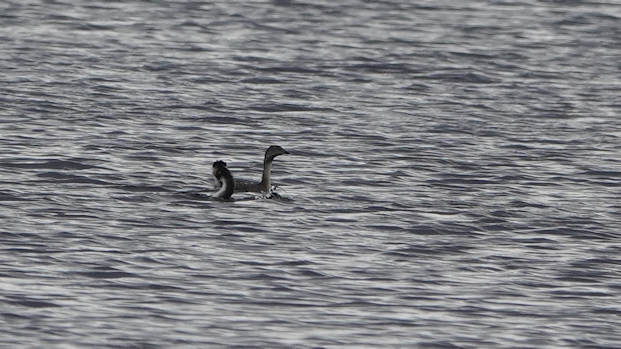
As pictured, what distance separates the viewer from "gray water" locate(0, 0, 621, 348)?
1597 centimetres

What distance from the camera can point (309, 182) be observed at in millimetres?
23203

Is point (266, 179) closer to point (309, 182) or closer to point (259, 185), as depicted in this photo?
point (259, 185)

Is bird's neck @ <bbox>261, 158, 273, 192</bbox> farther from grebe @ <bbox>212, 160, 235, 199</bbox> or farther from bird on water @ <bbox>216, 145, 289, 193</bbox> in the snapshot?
grebe @ <bbox>212, 160, 235, 199</bbox>

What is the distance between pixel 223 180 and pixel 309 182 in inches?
83.6

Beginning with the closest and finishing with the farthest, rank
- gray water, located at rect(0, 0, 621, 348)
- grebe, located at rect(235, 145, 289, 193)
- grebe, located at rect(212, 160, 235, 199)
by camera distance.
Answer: gray water, located at rect(0, 0, 621, 348) < grebe, located at rect(212, 160, 235, 199) < grebe, located at rect(235, 145, 289, 193)

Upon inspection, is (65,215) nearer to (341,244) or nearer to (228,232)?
(228,232)

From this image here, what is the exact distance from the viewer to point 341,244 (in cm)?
1912

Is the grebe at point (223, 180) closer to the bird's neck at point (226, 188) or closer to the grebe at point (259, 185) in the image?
the bird's neck at point (226, 188)

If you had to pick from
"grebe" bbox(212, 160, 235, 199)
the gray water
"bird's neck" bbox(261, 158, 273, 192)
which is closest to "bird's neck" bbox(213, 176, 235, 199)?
"grebe" bbox(212, 160, 235, 199)

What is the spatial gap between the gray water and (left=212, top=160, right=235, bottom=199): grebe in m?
0.24

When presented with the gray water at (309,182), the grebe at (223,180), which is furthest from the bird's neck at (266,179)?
the grebe at (223,180)

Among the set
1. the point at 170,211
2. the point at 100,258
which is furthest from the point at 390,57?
the point at 100,258

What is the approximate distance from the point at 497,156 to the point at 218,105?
20.5ft

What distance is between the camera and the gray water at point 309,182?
16.0 metres
